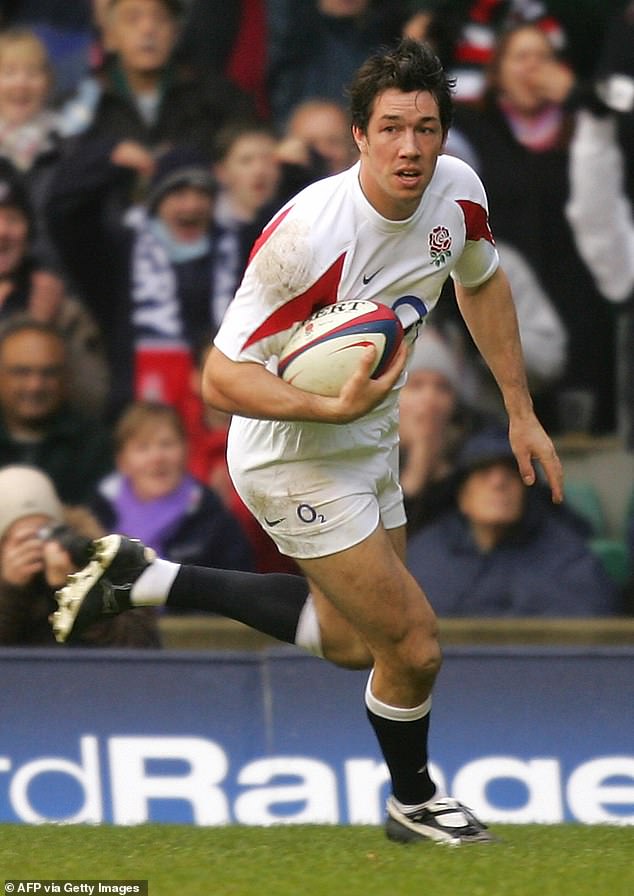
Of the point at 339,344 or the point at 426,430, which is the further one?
the point at 426,430

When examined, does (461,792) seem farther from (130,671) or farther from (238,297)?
(238,297)

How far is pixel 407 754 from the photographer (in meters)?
5.76

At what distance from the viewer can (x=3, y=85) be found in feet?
30.6

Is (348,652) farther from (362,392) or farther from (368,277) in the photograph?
(368,277)

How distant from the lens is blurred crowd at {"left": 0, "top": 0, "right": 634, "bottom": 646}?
333 inches

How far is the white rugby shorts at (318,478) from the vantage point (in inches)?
218

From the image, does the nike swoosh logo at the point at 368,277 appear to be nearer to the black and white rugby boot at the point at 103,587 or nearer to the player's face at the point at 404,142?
the player's face at the point at 404,142

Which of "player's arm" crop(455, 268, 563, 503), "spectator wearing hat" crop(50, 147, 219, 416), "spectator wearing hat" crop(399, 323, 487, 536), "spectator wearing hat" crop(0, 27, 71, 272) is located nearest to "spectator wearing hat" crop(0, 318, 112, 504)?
"spectator wearing hat" crop(50, 147, 219, 416)

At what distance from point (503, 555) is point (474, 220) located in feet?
9.32

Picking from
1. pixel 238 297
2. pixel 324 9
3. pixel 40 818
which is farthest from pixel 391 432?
pixel 324 9

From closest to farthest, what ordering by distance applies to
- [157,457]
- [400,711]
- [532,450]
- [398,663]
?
[398,663]
[400,711]
[532,450]
[157,457]

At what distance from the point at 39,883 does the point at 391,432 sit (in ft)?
5.39

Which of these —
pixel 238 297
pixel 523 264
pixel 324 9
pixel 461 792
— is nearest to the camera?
pixel 238 297

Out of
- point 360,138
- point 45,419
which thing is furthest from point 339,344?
point 45,419
